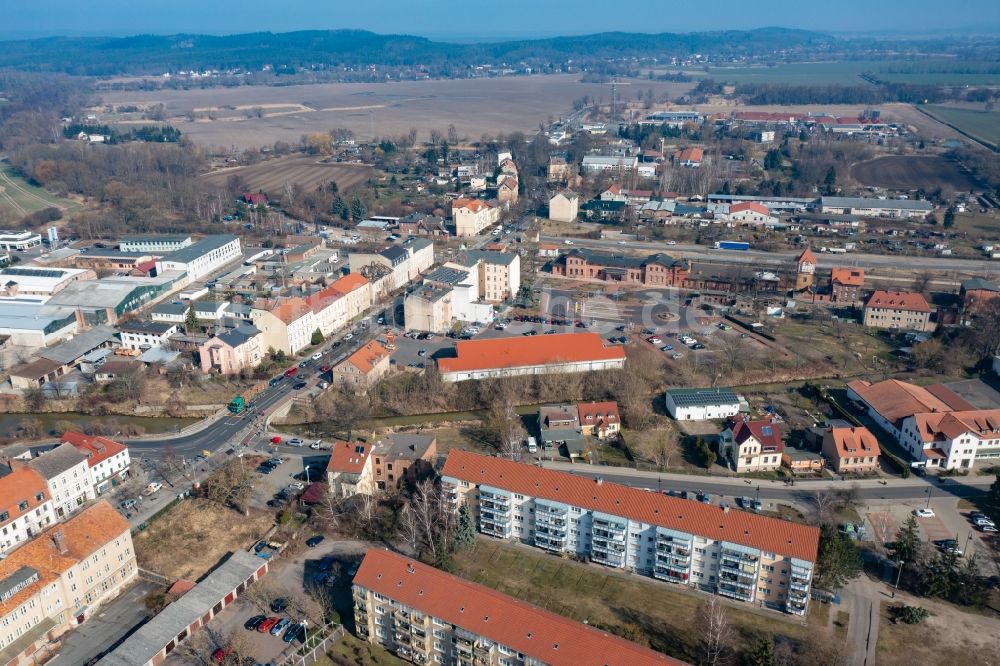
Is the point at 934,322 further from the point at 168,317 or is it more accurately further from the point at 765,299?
the point at 168,317

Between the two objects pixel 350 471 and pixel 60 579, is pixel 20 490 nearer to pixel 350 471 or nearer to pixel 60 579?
pixel 60 579

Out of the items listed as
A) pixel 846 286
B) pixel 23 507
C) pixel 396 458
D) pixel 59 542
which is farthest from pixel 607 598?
pixel 846 286

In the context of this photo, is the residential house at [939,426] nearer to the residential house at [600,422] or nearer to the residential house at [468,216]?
the residential house at [600,422]

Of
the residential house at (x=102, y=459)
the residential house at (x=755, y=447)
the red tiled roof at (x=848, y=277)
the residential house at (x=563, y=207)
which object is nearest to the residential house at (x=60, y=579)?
the residential house at (x=102, y=459)

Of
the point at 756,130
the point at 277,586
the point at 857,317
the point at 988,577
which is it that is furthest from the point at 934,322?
the point at 756,130

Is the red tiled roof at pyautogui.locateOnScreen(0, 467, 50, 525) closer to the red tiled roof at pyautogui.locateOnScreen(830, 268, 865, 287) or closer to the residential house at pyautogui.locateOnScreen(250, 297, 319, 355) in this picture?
the residential house at pyautogui.locateOnScreen(250, 297, 319, 355)

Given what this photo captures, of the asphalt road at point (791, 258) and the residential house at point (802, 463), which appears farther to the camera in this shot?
the asphalt road at point (791, 258)

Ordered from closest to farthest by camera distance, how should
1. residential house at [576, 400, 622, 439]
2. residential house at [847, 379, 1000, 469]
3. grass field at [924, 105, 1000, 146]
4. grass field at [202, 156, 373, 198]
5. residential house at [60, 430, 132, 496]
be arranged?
residential house at [60, 430, 132, 496], residential house at [847, 379, 1000, 469], residential house at [576, 400, 622, 439], grass field at [202, 156, 373, 198], grass field at [924, 105, 1000, 146]

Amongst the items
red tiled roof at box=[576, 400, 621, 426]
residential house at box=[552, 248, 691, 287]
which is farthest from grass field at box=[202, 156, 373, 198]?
red tiled roof at box=[576, 400, 621, 426]
